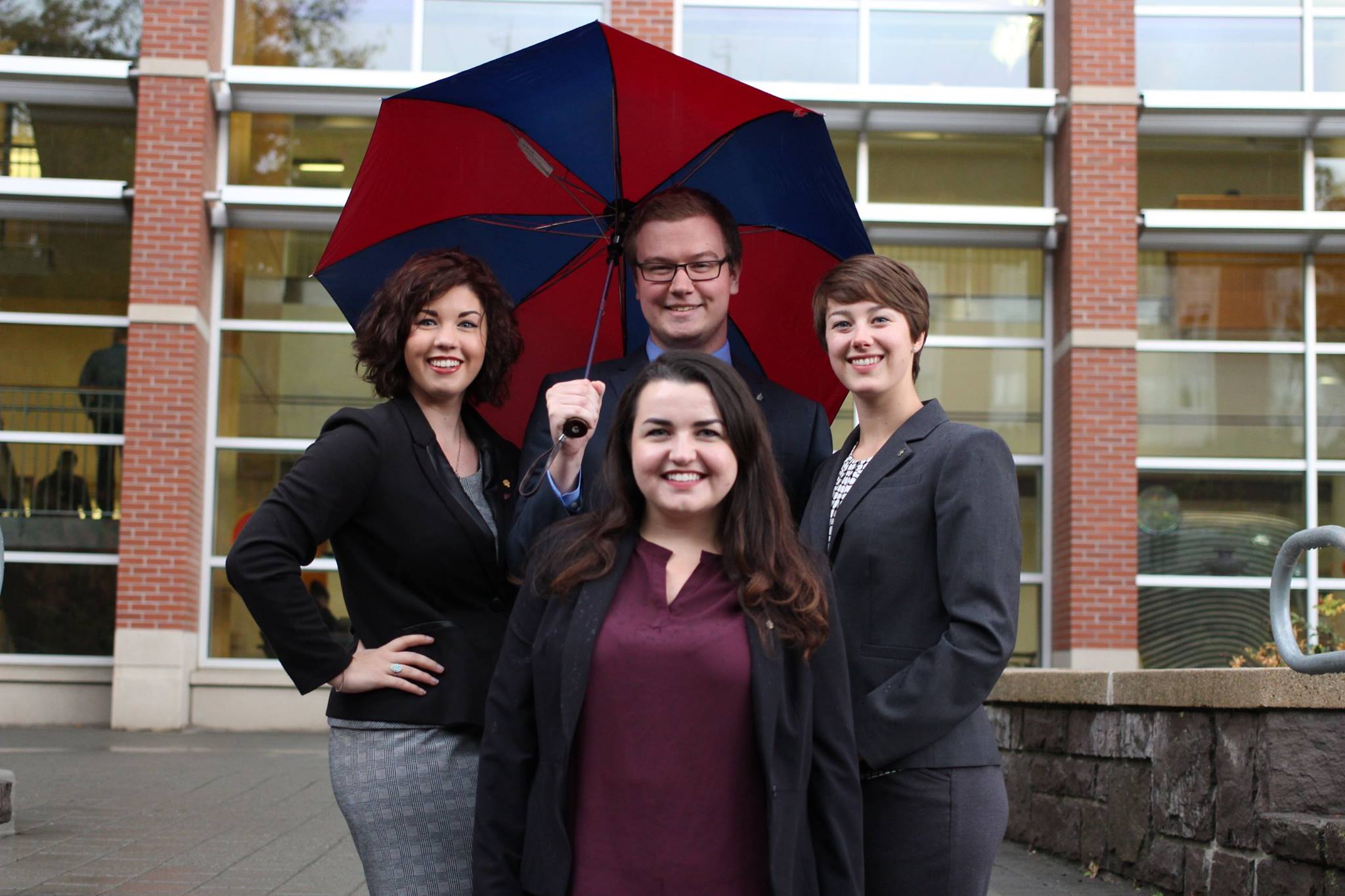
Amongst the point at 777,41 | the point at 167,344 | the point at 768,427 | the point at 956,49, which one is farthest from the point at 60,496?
the point at 768,427

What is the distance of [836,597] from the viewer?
9.42ft

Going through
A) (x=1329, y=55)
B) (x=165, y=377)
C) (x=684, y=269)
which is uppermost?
(x=1329, y=55)

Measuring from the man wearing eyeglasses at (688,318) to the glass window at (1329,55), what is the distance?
40.7 ft

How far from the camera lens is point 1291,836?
190 inches

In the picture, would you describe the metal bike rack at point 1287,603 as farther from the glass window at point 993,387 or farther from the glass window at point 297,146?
the glass window at point 297,146

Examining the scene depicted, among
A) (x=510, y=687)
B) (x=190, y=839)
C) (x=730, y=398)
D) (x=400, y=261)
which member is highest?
(x=400, y=261)

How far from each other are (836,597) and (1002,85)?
12058 mm

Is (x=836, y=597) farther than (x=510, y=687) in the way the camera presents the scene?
Yes

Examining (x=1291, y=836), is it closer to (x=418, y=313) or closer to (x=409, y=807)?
(x=409, y=807)

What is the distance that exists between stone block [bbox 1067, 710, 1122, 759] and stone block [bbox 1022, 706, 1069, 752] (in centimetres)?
8

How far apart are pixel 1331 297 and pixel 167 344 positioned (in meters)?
10.7

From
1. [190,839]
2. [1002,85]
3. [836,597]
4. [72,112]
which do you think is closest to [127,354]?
[72,112]

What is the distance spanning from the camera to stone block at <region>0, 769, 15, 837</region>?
704cm

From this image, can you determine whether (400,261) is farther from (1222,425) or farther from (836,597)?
(1222,425)
